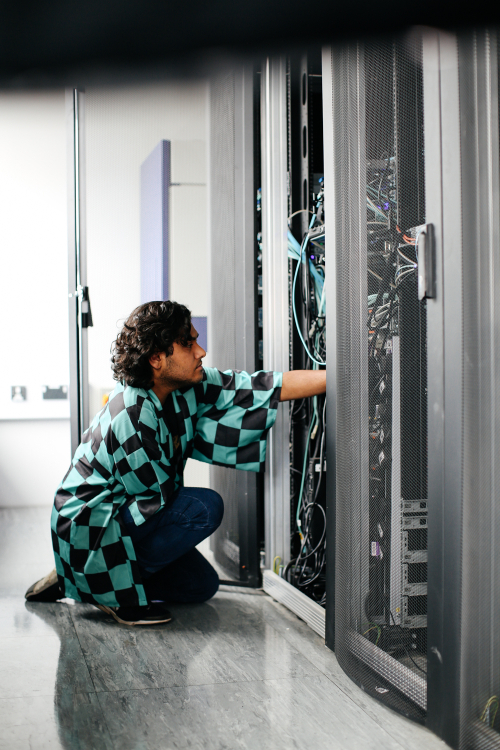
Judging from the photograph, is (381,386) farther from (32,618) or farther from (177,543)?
(32,618)

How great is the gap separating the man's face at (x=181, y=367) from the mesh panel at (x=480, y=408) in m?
1.01

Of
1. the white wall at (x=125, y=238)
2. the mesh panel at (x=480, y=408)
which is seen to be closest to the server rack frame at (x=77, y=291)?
the white wall at (x=125, y=238)

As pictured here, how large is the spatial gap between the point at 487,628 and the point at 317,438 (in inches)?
40.8

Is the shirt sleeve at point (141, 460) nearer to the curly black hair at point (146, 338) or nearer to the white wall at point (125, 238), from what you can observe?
the curly black hair at point (146, 338)

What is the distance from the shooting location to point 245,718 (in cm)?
128

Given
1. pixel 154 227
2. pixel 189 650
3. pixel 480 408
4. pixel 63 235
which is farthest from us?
pixel 63 235

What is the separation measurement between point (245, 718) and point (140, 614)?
67cm

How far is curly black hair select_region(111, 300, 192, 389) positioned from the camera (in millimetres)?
1893

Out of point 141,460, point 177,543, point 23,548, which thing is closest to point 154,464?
point 141,460

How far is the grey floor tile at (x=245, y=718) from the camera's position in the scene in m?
1.19

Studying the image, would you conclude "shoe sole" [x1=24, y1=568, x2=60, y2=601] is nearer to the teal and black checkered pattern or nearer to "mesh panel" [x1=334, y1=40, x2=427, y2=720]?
the teal and black checkered pattern

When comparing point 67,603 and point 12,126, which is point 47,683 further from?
point 12,126

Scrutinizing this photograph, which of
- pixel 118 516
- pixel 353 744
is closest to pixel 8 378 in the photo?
pixel 118 516

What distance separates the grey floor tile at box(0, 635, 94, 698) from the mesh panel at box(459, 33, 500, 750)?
2.83 ft
